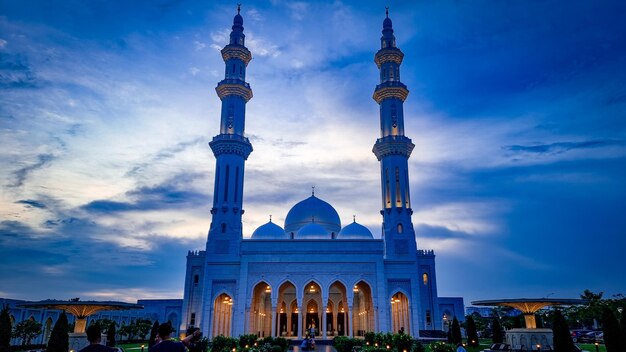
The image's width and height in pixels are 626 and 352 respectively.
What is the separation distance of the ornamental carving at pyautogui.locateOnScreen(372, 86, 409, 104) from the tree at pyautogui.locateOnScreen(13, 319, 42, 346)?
1156 inches

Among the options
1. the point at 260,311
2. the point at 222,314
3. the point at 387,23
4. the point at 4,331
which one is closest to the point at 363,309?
the point at 260,311

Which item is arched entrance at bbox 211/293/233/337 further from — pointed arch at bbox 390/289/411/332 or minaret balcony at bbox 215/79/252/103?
minaret balcony at bbox 215/79/252/103

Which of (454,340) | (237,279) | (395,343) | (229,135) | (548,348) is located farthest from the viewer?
(229,135)

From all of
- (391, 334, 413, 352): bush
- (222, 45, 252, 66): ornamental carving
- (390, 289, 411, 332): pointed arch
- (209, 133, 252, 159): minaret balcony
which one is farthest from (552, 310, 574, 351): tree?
(222, 45, 252, 66): ornamental carving

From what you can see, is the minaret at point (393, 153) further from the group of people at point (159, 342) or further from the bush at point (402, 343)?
the group of people at point (159, 342)

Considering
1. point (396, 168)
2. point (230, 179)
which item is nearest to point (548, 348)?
point (396, 168)

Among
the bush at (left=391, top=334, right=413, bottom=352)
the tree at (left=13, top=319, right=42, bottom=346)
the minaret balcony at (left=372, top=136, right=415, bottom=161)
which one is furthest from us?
the minaret balcony at (left=372, top=136, right=415, bottom=161)

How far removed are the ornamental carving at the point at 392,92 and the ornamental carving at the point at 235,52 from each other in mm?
11543

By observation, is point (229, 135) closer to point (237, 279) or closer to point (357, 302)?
point (237, 279)

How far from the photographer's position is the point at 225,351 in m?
16.3

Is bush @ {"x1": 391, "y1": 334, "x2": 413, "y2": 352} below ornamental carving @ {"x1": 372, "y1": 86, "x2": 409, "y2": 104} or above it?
below

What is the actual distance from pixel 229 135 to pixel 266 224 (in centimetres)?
972

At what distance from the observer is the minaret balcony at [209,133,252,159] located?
3544cm

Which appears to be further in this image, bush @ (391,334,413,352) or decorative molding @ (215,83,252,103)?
Result: decorative molding @ (215,83,252,103)
